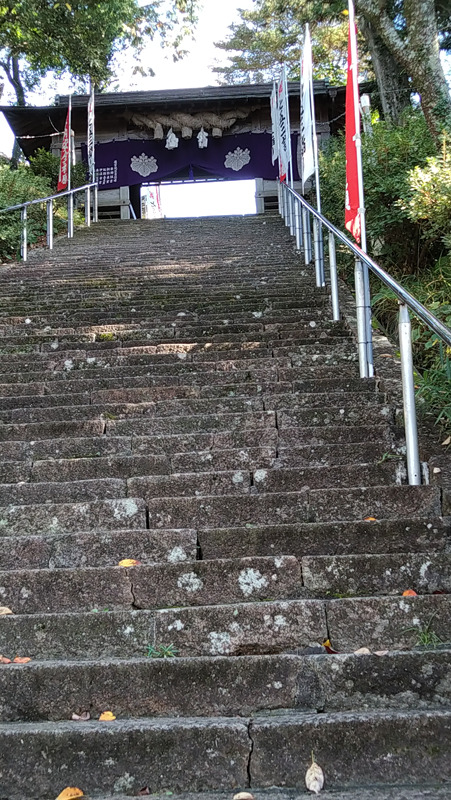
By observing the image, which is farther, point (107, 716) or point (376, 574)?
point (376, 574)

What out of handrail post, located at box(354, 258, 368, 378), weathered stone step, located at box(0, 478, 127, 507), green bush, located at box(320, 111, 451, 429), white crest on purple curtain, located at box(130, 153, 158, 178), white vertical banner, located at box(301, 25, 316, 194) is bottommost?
weathered stone step, located at box(0, 478, 127, 507)

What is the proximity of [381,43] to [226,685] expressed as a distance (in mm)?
14626

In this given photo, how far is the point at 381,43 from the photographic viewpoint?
1325cm

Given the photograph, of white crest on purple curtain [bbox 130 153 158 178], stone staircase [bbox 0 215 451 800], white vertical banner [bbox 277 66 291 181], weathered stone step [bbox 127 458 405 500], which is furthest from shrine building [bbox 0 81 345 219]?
weathered stone step [bbox 127 458 405 500]

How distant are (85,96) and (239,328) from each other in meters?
12.8

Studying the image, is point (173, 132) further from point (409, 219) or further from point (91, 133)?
point (409, 219)

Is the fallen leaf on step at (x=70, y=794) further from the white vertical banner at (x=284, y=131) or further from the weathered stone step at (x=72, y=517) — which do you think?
the white vertical banner at (x=284, y=131)

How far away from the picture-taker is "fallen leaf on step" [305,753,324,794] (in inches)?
61.6

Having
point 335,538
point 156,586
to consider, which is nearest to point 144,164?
point 335,538

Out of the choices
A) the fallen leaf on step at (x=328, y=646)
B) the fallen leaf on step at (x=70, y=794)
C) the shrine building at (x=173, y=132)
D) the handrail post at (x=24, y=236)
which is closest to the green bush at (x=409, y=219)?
the fallen leaf on step at (x=328, y=646)

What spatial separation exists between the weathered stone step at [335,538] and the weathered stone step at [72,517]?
0.48m

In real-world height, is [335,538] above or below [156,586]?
above

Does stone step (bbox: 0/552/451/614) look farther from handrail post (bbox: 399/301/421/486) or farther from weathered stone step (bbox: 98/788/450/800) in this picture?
weathered stone step (bbox: 98/788/450/800)

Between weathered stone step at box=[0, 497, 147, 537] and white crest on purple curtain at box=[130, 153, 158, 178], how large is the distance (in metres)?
14.1
